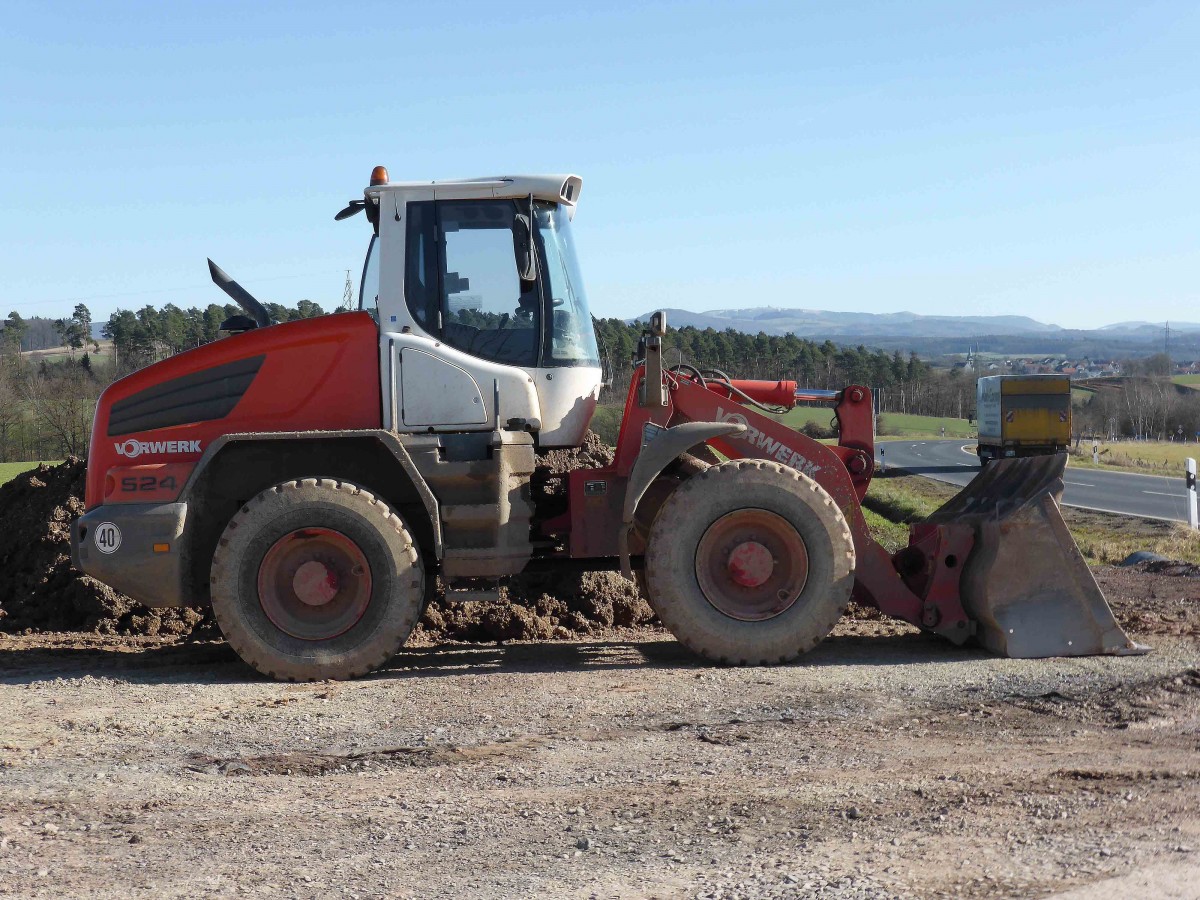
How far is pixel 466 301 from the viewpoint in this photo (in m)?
7.89

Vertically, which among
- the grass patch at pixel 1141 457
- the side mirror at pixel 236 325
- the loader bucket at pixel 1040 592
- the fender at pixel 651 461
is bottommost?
the grass patch at pixel 1141 457

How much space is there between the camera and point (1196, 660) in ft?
24.4

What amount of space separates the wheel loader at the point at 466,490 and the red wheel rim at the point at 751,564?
13 millimetres

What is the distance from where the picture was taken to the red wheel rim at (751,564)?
304 inches

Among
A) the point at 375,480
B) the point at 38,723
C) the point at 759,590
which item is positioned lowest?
the point at 38,723

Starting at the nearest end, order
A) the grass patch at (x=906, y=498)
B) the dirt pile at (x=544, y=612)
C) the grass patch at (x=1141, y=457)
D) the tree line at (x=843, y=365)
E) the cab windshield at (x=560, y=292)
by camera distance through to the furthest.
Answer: the cab windshield at (x=560, y=292)
the dirt pile at (x=544, y=612)
the grass patch at (x=906, y=498)
the grass patch at (x=1141, y=457)
the tree line at (x=843, y=365)

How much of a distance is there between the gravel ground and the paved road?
810 inches

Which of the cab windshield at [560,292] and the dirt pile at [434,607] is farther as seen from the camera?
the dirt pile at [434,607]

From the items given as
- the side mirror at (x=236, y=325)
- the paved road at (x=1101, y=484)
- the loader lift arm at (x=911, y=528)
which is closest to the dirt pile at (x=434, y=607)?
the loader lift arm at (x=911, y=528)

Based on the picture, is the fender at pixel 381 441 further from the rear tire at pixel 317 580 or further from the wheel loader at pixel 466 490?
the rear tire at pixel 317 580

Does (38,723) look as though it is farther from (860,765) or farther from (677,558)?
(860,765)

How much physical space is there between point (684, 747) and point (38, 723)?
3.69 meters

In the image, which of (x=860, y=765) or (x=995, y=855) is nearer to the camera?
(x=995, y=855)

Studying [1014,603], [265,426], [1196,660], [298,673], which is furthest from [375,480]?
[1196,660]
